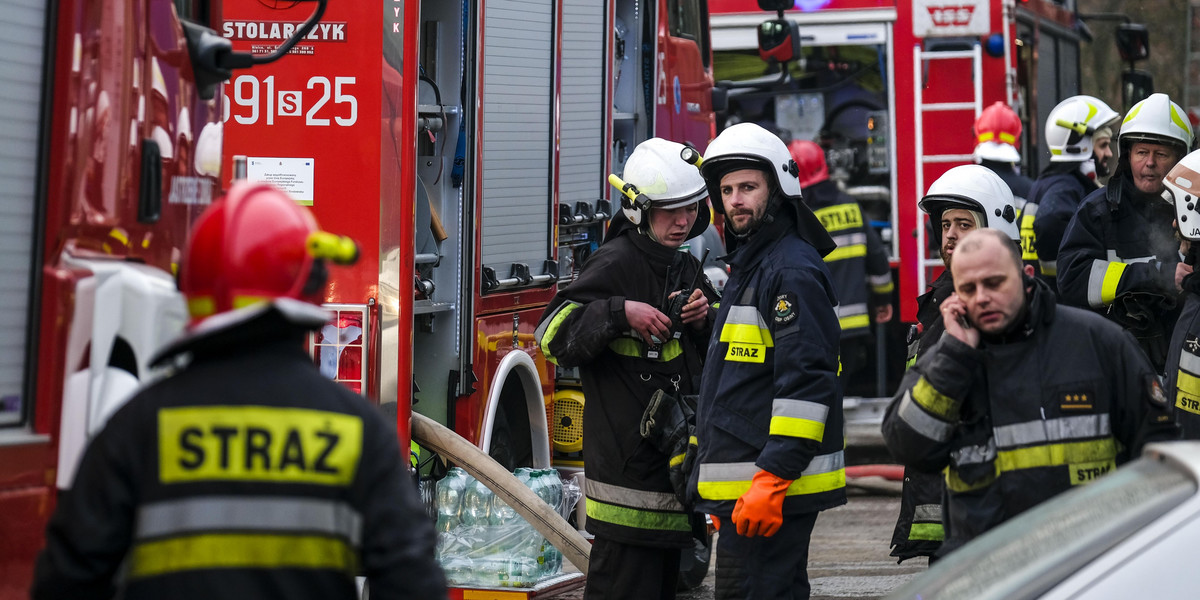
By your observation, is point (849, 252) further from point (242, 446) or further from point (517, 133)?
point (242, 446)

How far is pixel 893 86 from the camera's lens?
429 inches

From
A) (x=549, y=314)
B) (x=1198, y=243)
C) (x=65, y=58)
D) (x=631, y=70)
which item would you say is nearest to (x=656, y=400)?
(x=549, y=314)

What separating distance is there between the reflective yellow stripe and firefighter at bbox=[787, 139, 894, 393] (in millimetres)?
3201

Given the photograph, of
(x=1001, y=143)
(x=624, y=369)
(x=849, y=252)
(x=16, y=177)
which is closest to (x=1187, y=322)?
(x=624, y=369)

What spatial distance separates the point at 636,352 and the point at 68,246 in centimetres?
218

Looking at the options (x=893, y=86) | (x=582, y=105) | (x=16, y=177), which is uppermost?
(x=893, y=86)

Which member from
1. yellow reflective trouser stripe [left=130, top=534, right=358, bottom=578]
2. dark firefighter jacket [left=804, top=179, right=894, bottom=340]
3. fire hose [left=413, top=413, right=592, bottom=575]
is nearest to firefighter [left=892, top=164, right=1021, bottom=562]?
fire hose [left=413, top=413, right=592, bottom=575]

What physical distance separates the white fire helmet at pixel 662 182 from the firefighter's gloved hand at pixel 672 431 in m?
0.63

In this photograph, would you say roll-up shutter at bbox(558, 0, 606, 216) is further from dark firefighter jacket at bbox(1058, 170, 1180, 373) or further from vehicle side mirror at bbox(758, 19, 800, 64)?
vehicle side mirror at bbox(758, 19, 800, 64)

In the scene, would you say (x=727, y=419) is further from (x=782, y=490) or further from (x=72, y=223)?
(x=72, y=223)

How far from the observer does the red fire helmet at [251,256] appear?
2338mm

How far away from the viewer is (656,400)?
15.3ft

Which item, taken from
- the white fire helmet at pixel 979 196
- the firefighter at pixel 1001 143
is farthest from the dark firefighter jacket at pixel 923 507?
the firefighter at pixel 1001 143

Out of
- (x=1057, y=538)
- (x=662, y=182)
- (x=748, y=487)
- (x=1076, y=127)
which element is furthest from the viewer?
(x=1076, y=127)
